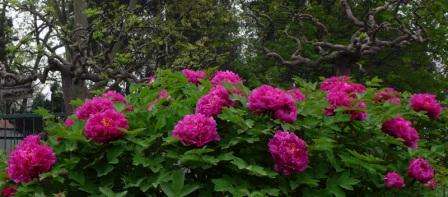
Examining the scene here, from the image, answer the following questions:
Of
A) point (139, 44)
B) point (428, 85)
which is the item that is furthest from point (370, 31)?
point (139, 44)

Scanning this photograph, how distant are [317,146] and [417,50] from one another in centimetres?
1671

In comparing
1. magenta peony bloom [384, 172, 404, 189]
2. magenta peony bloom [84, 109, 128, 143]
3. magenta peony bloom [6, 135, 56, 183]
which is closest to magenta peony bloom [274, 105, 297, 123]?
magenta peony bloom [384, 172, 404, 189]

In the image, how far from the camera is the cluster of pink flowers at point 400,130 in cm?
329

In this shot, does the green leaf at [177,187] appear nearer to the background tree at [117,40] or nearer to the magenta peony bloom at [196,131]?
the magenta peony bloom at [196,131]

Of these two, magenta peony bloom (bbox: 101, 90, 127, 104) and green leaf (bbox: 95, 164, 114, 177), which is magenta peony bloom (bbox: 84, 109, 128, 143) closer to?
green leaf (bbox: 95, 164, 114, 177)

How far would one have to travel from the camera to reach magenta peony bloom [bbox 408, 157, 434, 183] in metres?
3.27

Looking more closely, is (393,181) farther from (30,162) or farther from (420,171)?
(30,162)

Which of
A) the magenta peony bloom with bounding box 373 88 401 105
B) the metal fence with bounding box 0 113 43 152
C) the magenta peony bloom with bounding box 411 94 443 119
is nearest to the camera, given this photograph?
the magenta peony bloom with bounding box 411 94 443 119

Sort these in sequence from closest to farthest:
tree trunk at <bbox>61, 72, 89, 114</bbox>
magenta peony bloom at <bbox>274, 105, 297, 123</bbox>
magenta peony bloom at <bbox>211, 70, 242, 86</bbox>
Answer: magenta peony bloom at <bbox>274, 105, 297, 123</bbox>, magenta peony bloom at <bbox>211, 70, 242, 86</bbox>, tree trunk at <bbox>61, 72, 89, 114</bbox>

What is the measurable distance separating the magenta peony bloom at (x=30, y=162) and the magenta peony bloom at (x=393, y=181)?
5.55 ft

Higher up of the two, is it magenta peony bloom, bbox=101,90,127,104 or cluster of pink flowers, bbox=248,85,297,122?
cluster of pink flowers, bbox=248,85,297,122

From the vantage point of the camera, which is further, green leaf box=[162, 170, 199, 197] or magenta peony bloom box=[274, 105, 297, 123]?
magenta peony bloom box=[274, 105, 297, 123]

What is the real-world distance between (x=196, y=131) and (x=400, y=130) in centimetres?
120

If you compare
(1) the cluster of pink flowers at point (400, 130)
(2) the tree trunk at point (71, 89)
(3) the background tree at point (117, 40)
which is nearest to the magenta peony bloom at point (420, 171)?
(1) the cluster of pink flowers at point (400, 130)
